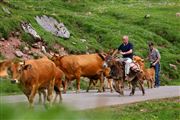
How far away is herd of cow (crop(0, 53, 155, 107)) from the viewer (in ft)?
46.3

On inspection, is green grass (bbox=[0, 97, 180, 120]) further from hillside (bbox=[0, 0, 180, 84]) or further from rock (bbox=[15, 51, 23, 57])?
hillside (bbox=[0, 0, 180, 84])

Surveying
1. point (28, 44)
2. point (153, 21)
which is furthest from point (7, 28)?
point (153, 21)

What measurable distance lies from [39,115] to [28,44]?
24787mm

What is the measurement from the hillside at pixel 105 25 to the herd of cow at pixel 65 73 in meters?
5.36

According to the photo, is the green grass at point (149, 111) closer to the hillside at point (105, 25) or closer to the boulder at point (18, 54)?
the boulder at point (18, 54)

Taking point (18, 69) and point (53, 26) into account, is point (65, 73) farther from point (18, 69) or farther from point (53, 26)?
point (53, 26)

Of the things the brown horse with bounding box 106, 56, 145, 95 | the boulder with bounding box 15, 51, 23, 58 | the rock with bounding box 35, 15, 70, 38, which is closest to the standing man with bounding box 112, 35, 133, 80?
the brown horse with bounding box 106, 56, 145, 95

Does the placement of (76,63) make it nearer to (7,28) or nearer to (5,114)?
(7,28)

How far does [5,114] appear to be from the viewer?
191 cm

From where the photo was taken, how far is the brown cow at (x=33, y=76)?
44.6 feet

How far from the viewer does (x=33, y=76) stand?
1423 centimetres

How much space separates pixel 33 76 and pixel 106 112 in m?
12.2

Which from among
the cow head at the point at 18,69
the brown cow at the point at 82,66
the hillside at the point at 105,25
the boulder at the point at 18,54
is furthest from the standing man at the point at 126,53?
the hillside at the point at 105,25

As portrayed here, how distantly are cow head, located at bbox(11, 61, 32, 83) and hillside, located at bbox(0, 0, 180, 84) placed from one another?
1233cm
